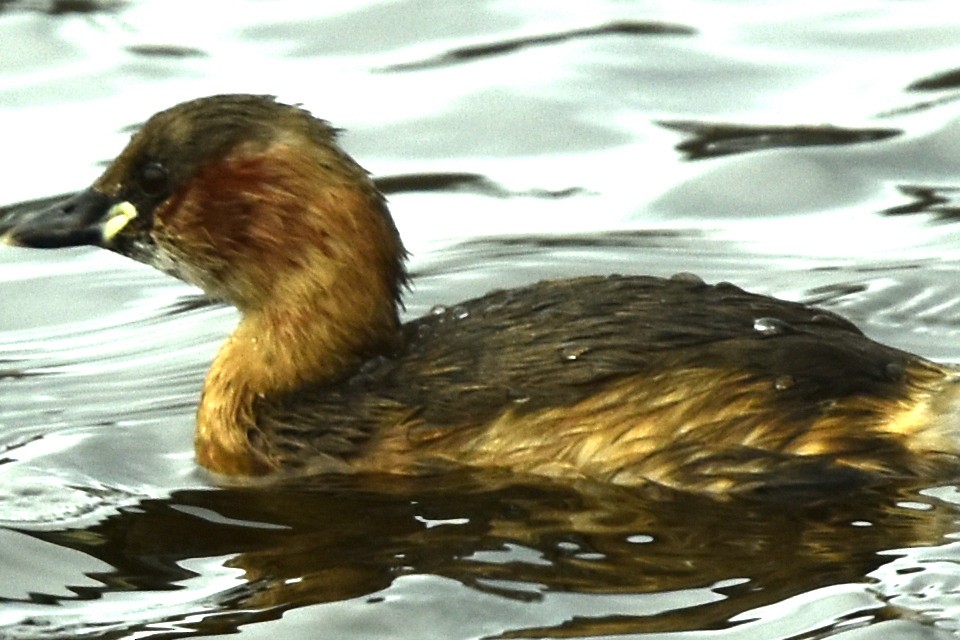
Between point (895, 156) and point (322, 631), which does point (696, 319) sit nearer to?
point (322, 631)

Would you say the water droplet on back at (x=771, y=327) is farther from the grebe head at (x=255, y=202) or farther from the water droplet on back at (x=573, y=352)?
the grebe head at (x=255, y=202)

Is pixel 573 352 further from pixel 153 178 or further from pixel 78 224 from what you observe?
pixel 78 224

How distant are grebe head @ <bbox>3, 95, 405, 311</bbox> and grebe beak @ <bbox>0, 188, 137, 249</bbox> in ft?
0.06

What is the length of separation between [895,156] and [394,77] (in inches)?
107

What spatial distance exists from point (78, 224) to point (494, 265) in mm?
2391

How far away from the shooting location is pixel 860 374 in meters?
7.27

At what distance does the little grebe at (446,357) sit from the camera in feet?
23.8

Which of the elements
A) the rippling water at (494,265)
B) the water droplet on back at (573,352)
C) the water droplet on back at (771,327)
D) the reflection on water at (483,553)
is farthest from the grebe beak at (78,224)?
the water droplet on back at (771,327)

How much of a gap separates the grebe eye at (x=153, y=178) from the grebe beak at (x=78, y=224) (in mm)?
85

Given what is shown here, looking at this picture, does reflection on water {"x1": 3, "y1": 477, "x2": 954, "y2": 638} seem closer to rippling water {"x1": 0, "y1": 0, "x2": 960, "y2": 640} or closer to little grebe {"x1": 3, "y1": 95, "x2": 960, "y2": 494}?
rippling water {"x1": 0, "y1": 0, "x2": 960, "y2": 640}

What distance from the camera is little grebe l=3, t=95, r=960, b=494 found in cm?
725

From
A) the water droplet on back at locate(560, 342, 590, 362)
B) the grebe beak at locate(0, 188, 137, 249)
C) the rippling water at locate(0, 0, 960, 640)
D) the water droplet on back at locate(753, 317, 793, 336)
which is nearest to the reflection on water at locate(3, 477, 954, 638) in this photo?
the rippling water at locate(0, 0, 960, 640)

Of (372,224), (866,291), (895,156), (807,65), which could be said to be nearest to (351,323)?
(372,224)

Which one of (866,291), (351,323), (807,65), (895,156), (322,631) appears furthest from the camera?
(807,65)
